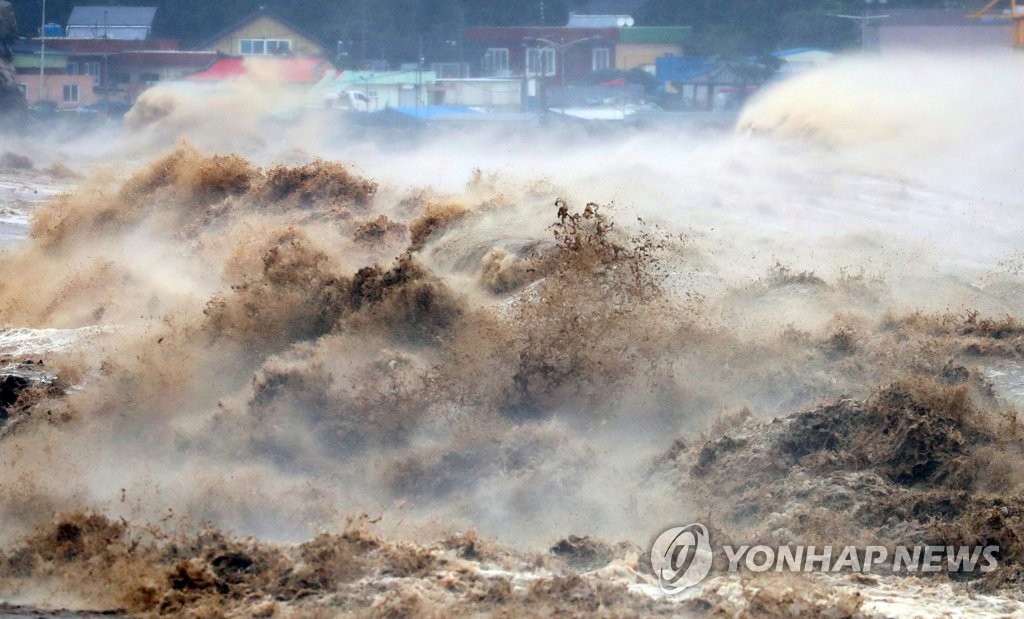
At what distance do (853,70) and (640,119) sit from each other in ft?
34.1

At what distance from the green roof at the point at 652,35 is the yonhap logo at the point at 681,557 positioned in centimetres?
6593

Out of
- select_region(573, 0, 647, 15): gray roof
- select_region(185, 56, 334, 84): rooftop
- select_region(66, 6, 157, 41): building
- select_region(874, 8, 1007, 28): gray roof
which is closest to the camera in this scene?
select_region(874, 8, 1007, 28): gray roof

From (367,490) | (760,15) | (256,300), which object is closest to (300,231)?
(256,300)

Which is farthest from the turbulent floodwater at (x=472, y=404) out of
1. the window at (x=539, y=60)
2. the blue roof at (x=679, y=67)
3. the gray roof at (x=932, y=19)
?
the window at (x=539, y=60)

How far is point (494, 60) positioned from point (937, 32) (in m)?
26.6

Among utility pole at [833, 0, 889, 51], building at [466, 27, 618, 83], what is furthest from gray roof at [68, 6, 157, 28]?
utility pole at [833, 0, 889, 51]

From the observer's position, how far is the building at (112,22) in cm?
7806

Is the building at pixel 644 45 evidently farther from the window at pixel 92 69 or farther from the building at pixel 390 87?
the window at pixel 92 69

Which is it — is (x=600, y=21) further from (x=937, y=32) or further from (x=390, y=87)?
(x=937, y=32)

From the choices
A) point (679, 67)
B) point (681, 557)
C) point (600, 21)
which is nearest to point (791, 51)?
point (679, 67)

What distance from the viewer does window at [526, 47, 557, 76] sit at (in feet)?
237

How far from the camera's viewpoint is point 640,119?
55.5m

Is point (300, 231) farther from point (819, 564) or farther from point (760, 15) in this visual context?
point (760, 15)

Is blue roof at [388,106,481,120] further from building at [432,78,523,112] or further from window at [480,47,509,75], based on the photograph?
window at [480,47,509,75]
